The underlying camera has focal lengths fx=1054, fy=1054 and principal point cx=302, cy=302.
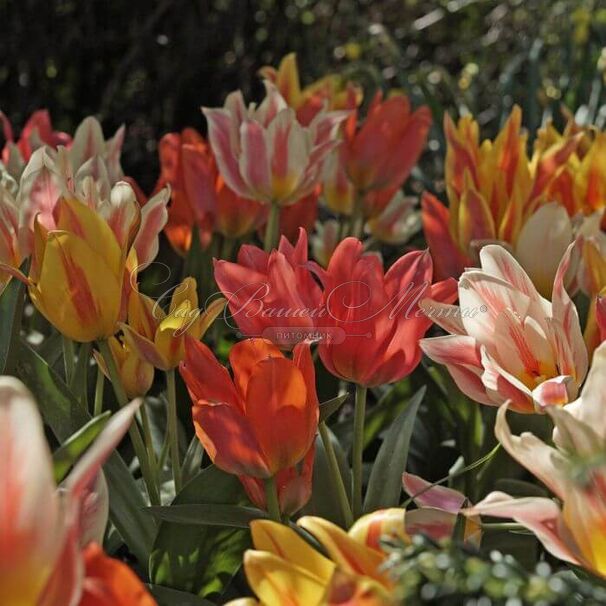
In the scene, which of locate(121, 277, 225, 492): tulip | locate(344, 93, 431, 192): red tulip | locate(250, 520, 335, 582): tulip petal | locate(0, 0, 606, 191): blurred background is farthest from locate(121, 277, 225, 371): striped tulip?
locate(0, 0, 606, 191): blurred background

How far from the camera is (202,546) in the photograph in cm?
69

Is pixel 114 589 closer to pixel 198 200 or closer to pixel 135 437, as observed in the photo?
pixel 135 437

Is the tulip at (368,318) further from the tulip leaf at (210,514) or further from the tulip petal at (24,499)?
the tulip petal at (24,499)

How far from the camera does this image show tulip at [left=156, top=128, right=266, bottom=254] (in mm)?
1120

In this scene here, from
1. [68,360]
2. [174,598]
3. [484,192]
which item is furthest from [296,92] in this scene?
[174,598]

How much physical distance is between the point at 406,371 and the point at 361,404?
0.13ft

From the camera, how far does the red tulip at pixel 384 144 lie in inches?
49.0

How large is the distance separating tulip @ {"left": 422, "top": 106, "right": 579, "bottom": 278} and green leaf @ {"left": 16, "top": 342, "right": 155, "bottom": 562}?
0.37 metres

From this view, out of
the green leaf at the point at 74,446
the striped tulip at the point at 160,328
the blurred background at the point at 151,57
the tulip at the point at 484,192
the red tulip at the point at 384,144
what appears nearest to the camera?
the green leaf at the point at 74,446

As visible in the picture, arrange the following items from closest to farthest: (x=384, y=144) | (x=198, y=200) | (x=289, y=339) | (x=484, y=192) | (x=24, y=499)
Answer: (x=24, y=499) < (x=289, y=339) < (x=484, y=192) < (x=198, y=200) < (x=384, y=144)

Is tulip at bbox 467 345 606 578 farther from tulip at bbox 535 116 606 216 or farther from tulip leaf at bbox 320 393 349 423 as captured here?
tulip at bbox 535 116 606 216

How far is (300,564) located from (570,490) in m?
0.12

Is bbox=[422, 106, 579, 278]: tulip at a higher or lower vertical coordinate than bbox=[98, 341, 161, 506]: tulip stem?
lower

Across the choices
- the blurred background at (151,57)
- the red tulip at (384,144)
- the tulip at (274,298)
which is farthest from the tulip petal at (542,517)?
the blurred background at (151,57)
